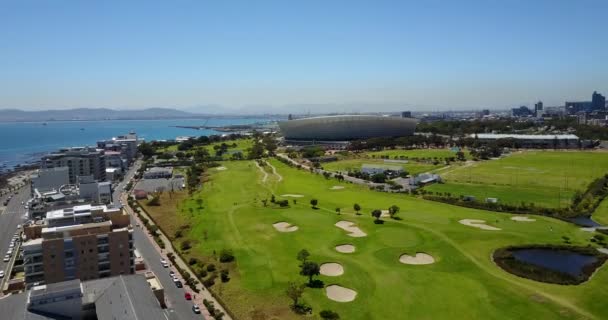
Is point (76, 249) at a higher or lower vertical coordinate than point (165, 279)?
higher

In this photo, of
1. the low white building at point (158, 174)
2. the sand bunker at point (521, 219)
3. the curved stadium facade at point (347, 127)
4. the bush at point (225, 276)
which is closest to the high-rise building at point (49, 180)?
the low white building at point (158, 174)

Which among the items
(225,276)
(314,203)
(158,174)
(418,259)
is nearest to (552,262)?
(418,259)

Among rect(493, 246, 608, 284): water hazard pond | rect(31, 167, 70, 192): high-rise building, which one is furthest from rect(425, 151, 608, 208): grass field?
rect(31, 167, 70, 192): high-rise building

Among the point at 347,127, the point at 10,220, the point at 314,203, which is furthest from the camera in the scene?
the point at 347,127

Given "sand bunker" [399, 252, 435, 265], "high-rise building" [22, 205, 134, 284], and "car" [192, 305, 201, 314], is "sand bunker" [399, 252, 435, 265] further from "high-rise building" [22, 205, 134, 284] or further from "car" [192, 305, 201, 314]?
"high-rise building" [22, 205, 134, 284]

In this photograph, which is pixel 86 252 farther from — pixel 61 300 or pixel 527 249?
pixel 527 249

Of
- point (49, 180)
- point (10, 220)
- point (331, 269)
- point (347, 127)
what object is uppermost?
point (347, 127)

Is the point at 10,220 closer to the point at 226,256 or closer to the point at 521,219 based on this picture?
the point at 226,256

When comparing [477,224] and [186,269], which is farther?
[477,224]

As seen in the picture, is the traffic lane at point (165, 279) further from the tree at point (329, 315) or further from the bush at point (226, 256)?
the tree at point (329, 315)
